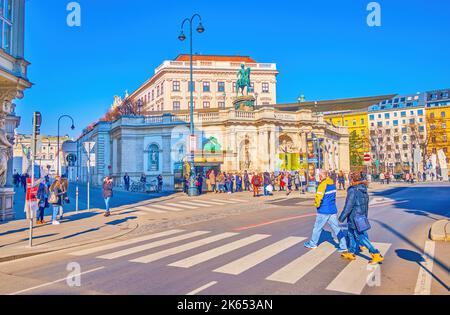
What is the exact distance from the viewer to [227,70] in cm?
6962

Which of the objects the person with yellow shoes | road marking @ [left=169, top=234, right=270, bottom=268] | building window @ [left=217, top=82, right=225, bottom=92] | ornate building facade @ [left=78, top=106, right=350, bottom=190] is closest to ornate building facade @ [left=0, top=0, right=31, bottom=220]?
road marking @ [left=169, top=234, right=270, bottom=268]

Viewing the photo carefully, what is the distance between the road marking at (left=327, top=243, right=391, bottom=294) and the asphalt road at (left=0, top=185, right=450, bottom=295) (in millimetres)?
17

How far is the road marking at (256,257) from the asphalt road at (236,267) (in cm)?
2

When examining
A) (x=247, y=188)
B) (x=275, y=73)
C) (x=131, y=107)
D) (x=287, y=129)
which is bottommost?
(x=247, y=188)

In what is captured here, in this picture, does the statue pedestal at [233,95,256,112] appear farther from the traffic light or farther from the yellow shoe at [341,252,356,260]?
the yellow shoe at [341,252,356,260]

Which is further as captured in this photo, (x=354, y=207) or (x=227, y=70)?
(x=227, y=70)

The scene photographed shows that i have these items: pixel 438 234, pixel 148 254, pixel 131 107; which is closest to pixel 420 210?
pixel 438 234

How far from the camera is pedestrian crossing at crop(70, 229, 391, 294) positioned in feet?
19.1

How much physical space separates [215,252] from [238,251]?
566 millimetres

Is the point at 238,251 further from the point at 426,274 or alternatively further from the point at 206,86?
the point at 206,86
